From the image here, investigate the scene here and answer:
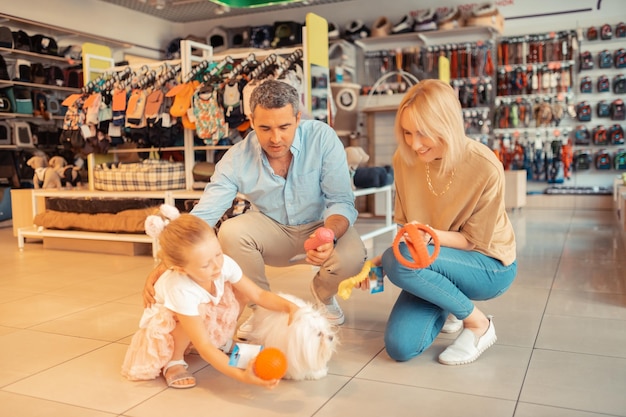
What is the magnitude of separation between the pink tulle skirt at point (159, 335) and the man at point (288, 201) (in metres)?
0.31

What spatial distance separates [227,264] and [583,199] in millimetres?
7060

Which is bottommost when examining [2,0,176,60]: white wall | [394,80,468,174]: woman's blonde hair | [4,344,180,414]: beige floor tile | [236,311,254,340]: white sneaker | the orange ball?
[4,344,180,414]: beige floor tile

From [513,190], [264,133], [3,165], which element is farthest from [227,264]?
[3,165]

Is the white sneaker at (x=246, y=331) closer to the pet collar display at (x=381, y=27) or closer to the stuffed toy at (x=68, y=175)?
the stuffed toy at (x=68, y=175)

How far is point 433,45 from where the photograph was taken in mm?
8820

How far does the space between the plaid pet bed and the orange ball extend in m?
3.48

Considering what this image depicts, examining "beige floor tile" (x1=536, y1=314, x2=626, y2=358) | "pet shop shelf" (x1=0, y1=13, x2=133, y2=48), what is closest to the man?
"beige floor tile" (x1=536, y1=314, x2=626, y2=358)

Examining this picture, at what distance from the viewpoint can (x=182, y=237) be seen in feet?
6.04

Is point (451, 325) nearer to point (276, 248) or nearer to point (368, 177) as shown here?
point (276, 248)

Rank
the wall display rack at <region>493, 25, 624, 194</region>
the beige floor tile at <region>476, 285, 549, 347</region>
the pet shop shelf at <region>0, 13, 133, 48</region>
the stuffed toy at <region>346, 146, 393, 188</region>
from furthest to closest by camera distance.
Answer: the wall display rack at <region>493, 25, 624, 194</region> < the pet shop shelf at <region>0, 13, 133, 48</region> < the stuffed toy at <region>346, 146, 393, 188</region> < the beige floor tile at <region>476, 285, 549, 347</region>

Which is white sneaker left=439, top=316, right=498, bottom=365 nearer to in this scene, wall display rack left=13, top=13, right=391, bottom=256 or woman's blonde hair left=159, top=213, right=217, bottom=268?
woman's blonde hair left=159, top=213, right=217, bottom=268

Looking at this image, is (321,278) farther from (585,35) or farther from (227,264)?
(585,35)

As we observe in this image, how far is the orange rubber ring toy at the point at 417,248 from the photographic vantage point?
1901mm

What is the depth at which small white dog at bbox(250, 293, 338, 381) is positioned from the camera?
6.25ft
